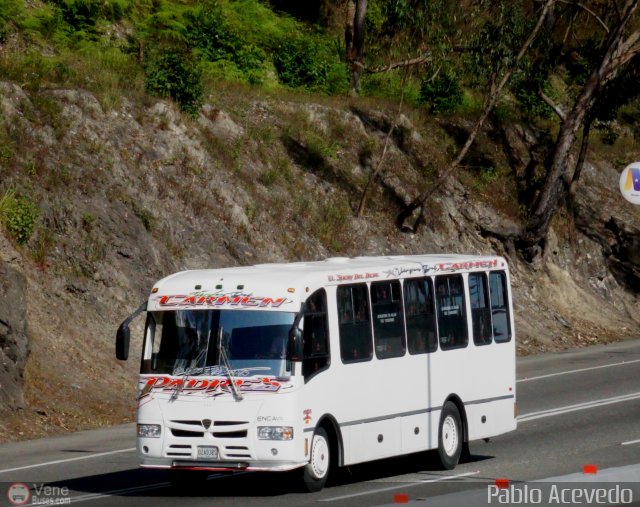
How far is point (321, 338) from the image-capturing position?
47.3 feet

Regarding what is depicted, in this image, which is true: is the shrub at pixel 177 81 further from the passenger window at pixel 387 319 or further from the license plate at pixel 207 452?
the license plate at pixel 207 452

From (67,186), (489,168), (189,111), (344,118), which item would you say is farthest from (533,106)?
(67,186)

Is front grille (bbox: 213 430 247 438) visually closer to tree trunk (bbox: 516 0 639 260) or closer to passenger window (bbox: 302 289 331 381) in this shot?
passenger window (bbox: 302 289 331 381)

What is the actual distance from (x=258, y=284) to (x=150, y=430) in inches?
81.8

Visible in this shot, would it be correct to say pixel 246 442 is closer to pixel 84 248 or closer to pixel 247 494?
pixel 247 494

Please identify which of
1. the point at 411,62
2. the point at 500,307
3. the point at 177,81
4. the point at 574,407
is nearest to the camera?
the point at 500,307

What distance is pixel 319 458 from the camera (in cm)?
1406

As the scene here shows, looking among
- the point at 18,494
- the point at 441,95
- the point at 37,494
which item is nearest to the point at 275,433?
the point at 37,494

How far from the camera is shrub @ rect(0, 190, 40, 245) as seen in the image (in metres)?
24.8

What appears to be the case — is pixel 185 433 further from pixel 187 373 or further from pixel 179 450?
pixel 187 373

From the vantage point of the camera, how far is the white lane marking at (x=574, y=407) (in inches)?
846

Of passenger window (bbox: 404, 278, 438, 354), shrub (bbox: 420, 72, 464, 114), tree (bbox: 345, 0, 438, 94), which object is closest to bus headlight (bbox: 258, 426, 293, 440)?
passenger window (bbox: 404, 278, 438, 354)

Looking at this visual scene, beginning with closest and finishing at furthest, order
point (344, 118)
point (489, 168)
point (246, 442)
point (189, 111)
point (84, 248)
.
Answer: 1. point (246, 442)
2. point (84, 248)
3. point (189, 111)
4. point (344, 118)
5. point (489, 168)

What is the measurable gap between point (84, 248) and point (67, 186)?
1.79m
